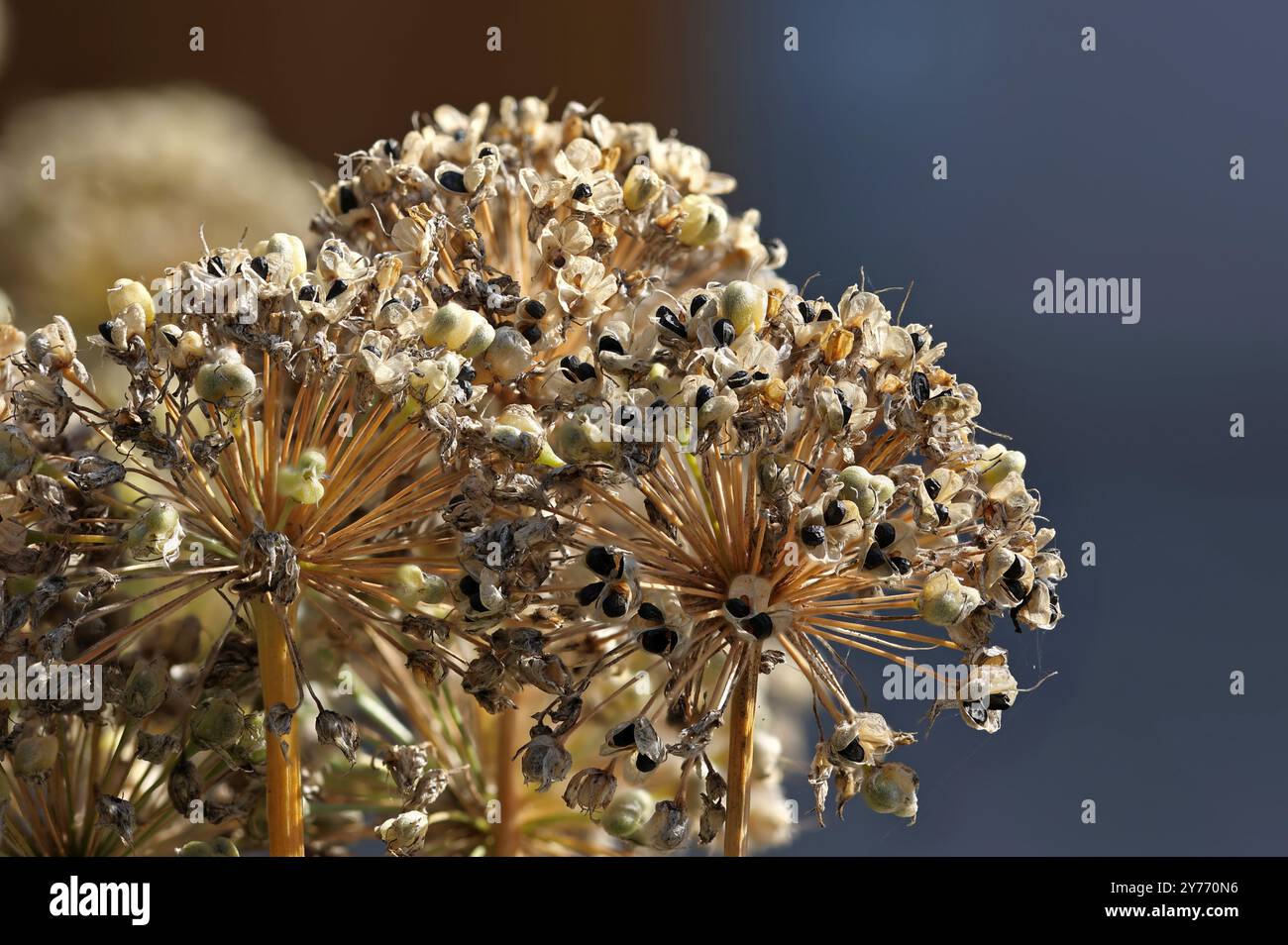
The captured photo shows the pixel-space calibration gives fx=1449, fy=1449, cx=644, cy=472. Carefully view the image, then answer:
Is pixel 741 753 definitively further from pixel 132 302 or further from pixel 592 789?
pixel 132 302

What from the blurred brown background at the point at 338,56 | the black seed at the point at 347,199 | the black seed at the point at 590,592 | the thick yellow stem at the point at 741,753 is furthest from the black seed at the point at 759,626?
the blurred brown background at the point at 338,56

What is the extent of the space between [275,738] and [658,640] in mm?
374

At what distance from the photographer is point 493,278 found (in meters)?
1.48

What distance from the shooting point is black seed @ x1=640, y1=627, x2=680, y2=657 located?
127cm

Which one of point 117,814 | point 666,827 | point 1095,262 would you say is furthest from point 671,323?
point 1095,262

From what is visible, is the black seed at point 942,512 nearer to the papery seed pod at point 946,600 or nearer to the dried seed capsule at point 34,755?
the papery seed pod at point 946,600

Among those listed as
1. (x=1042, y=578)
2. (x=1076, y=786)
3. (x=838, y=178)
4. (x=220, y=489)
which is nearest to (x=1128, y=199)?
(x=838, y=178)

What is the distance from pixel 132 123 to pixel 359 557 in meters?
1.57

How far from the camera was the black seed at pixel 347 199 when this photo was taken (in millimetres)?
1623

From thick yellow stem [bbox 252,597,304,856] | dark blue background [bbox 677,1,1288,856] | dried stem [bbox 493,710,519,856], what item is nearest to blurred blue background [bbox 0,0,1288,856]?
dark blue background [bbox 677,1,1288,856]

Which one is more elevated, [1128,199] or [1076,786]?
[1128,199]

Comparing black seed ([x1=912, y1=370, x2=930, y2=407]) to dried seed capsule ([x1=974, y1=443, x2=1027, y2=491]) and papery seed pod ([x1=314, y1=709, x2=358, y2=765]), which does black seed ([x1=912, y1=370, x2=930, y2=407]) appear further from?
papery seed pod ([x1=314, y1=709, x2=358, y2=765])

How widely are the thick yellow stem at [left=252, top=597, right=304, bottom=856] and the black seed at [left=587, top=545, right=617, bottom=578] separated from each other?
0.31 m
